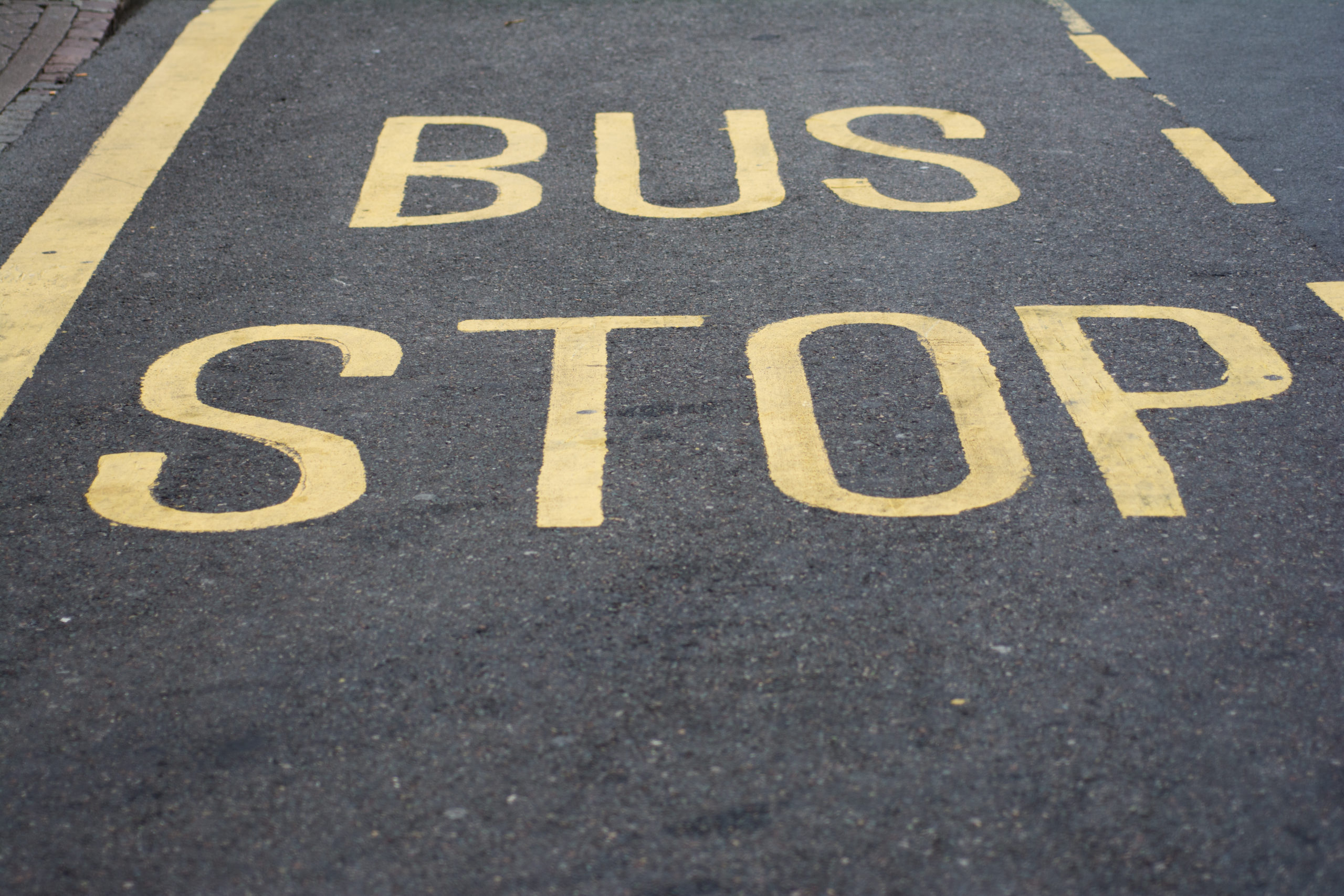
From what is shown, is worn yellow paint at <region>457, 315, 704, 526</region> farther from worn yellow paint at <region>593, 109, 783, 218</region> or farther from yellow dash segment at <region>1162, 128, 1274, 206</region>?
yellow dash segment at <region>1162, 128, 1274, 206</region>

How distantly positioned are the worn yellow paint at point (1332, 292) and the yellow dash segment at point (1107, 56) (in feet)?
8.11

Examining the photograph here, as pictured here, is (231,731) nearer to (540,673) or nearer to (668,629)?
(540,673)

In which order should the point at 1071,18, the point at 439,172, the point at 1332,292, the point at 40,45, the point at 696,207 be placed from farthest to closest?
the point at 1071,18, the point at 40,45, the point at 439,172, the point at 696,207, the point at 1332,292

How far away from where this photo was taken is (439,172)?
5695 millimetres

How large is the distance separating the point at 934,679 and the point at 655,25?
574cm

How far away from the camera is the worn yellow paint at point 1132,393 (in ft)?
A: 11.4

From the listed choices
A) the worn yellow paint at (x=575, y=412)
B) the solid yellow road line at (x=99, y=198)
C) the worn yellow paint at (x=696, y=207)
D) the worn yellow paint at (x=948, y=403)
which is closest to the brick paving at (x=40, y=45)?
the solid yellow road line at (x=99, y=198)

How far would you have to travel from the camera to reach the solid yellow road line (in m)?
4.42

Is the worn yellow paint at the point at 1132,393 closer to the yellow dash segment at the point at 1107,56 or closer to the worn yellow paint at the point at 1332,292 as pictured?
the worn yellow paint at the point at 1332,292

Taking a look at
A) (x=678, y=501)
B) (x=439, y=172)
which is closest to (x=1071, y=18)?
(x=439, y=172)

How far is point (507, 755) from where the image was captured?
2633 millimetres

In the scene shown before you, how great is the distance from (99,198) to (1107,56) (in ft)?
17.2

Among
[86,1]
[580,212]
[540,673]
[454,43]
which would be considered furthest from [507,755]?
[86,1]

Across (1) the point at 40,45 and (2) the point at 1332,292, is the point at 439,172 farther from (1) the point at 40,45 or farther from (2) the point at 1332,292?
(2) the point at 1332,292
